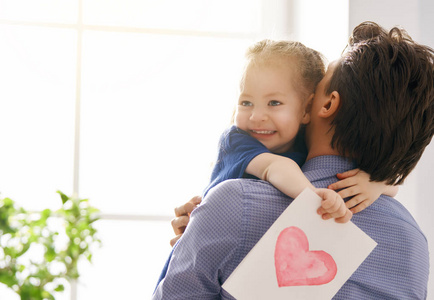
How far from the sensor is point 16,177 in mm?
2018

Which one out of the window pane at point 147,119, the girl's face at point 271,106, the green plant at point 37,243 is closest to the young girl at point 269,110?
the girl's face at point 271,106

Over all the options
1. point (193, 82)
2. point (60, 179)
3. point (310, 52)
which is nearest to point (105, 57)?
point (193, 82)

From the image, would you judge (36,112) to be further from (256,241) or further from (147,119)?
(256,241)

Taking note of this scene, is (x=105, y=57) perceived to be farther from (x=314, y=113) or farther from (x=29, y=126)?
(x=314, y=113)

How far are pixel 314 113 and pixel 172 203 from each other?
3.61 ft

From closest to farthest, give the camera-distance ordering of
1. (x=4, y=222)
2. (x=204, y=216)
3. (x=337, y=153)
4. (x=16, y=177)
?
1. (x=4, y=222)
2. (x=204, y=216)
3. (x=337, y=153)
4. (x=16, y=177)

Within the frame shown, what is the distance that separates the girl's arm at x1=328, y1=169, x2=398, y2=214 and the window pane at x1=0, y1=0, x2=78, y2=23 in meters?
1.40

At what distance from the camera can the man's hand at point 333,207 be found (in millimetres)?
905

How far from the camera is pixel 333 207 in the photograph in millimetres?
909

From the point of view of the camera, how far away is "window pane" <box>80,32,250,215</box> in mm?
2043

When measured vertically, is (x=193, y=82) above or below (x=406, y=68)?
below

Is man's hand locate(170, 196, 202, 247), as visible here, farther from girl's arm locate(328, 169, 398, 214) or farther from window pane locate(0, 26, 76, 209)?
window pane locate(0, 26, 76, 209)

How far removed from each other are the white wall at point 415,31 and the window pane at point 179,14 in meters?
0.50

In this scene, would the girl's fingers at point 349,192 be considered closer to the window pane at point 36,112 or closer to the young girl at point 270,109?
the young girl at point 270,109
